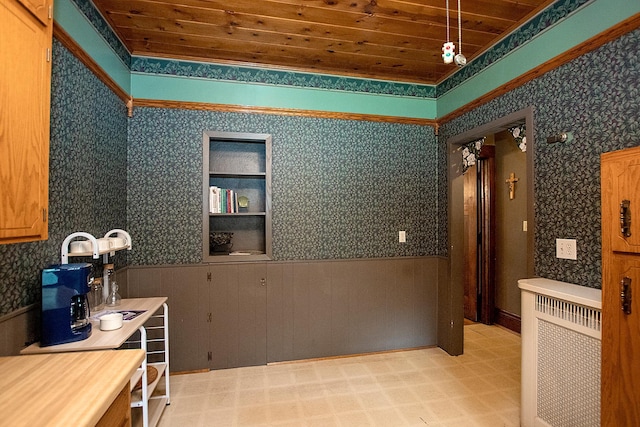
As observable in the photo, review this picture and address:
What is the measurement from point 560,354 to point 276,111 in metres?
2.86

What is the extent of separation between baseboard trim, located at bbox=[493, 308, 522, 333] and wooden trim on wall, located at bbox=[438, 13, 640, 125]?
2.57 meters

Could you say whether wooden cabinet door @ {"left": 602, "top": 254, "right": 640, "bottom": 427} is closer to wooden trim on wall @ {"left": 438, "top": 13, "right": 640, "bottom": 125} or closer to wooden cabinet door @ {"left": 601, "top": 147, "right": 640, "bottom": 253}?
wooden cabinet door @ {"left": 601, "top": 147, "right": 640, "bottom": 253}

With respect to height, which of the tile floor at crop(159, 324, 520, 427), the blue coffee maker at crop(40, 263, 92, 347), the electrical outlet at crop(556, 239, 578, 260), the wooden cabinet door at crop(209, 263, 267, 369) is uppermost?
the electrical outlet at crop(556, 239, 578, 260)


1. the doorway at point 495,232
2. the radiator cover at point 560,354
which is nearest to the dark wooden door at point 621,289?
the radiator cover at point 560,354

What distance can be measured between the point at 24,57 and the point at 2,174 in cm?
45

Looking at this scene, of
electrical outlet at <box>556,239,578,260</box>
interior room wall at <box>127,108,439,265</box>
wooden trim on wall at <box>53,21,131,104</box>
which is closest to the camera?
wooden trim on wall at <box>53,21,131,104</box>

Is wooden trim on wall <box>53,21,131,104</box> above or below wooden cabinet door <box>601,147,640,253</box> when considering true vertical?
above

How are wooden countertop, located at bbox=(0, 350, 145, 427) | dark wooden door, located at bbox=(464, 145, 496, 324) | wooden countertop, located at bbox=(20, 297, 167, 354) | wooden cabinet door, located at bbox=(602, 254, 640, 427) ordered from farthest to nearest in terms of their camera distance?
1. dark wooden door, located at bbox=(464, 145, 496, 324)
2. wooden countertop, located at bbox=(20, 297, 167, 354)
3. wooden cabinet door, located at bbox=(602, 254, 640, 427)
4. wooden countertop, located at bbox=(0, 350, 145, 427)

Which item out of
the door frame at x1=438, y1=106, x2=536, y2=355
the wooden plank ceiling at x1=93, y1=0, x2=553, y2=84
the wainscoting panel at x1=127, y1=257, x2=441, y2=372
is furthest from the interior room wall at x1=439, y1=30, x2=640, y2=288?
the wainscoting panel at x1=127, y1=257, x2=441, y2=372

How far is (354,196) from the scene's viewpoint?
3225 mm

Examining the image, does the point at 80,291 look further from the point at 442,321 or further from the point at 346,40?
the point at 442,321

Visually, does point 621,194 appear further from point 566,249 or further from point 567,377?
point 567,377

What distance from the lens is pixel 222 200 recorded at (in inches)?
116

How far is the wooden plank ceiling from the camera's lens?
221 cm
